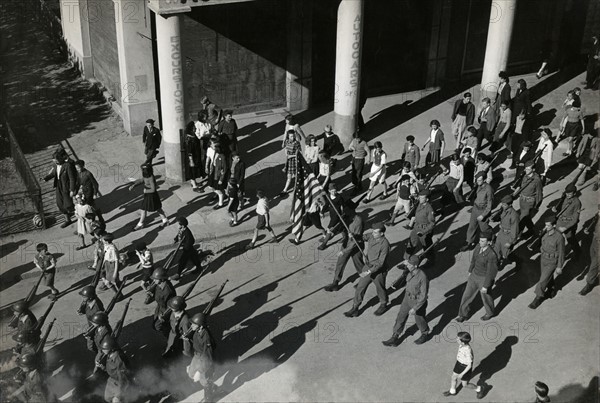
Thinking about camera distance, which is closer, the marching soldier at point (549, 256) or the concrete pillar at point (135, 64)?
the marching soldier at point (549, 256)

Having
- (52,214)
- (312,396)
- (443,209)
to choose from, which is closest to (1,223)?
(52,214)

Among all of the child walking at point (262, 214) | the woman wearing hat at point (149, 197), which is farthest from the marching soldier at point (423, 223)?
the woman wearing hat at point (149, 197)

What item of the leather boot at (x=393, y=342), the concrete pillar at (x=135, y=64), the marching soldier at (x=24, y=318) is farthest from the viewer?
the concrete pillar at (x=135, y=64)

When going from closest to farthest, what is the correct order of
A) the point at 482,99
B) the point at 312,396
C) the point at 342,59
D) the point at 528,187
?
the point at 312,396 → the point at 528,187 → the point at 342,59 → the point at 482,99

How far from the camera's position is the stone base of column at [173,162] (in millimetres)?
22016

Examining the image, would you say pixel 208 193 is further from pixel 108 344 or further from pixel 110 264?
pixel 108 344

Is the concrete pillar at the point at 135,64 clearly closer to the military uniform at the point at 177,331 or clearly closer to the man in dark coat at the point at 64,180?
the man in dark coat at the point at 64,180

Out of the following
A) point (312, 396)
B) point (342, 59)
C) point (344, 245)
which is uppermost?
point (342, 59)

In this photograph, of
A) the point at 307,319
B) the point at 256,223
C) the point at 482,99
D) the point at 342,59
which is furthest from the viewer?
the point at 482,99

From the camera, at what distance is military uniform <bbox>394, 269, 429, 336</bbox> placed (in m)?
15.4

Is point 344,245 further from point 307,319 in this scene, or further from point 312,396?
point 312,396

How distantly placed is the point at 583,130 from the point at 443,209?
6.42 m

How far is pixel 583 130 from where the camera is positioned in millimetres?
24734

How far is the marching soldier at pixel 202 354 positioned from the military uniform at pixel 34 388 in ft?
8.14
